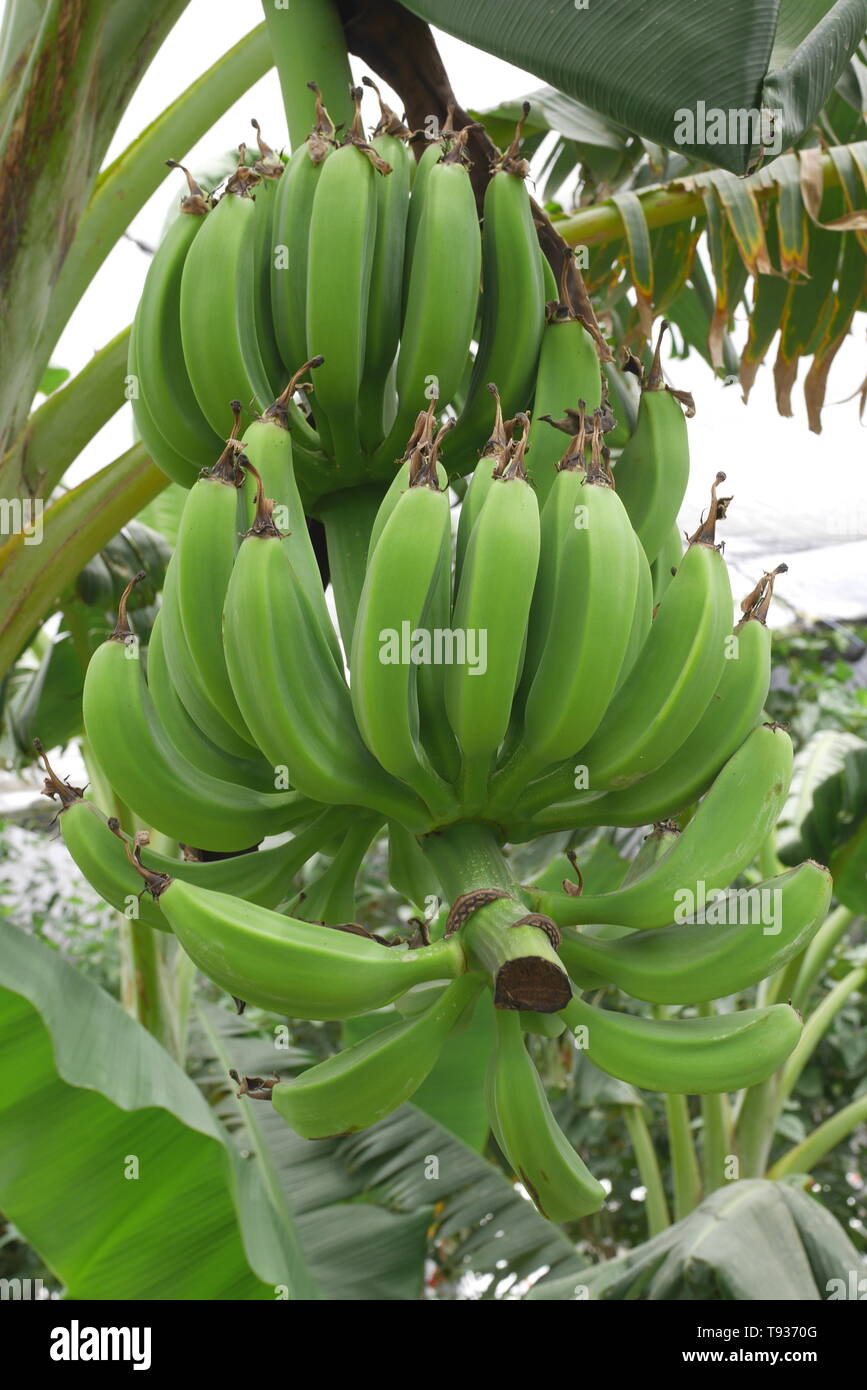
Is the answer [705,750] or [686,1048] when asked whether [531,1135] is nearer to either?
[686,1048]

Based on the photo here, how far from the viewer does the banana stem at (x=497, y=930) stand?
1.96 feet

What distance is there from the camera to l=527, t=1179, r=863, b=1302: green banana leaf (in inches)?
53.4

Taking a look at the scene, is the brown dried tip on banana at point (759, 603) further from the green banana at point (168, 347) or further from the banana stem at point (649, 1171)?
the banana stem at point (649, 1171)

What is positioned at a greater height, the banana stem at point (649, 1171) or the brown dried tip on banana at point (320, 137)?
the brown dried tip on banana at point (320, 137)

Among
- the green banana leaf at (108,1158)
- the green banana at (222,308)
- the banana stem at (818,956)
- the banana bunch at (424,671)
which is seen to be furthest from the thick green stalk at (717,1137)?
the green banana at (222,308)

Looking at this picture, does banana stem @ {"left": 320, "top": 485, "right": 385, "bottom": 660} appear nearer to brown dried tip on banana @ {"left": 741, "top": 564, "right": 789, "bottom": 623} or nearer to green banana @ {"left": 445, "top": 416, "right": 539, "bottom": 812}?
green banana @ {"left": 445, "top": 416, "right": 539, "bottom": 812}

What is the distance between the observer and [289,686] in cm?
68

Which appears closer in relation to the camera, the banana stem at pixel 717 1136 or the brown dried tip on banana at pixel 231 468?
the brown dried tip on banana at pixel 231 468

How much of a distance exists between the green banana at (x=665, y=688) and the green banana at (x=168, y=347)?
0.37 meters

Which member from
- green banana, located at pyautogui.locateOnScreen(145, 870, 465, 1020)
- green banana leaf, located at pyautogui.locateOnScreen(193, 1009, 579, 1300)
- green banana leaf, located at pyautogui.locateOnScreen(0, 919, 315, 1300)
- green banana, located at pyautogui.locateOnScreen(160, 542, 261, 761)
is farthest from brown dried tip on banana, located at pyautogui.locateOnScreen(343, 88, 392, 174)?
green banana leaf, located at pyautogui.locateOnScreen(193, 1009, 579, 1300)

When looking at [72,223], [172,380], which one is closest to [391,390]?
[172,380]

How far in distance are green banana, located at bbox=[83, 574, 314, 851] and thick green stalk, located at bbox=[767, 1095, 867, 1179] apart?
2018mm

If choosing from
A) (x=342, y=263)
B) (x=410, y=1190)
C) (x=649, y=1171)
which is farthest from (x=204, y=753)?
(x=649, y=1171)

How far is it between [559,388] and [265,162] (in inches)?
11.3
